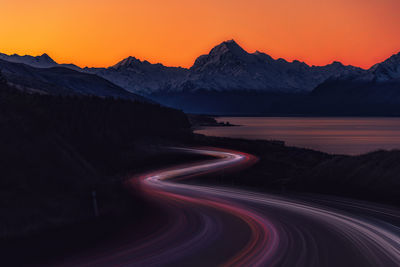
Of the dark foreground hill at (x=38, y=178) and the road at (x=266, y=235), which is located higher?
the dark foreground hill at (x=38, y=178)

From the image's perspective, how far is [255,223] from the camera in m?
18.5

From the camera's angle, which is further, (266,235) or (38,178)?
(38,178)

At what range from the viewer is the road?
13.2 metres

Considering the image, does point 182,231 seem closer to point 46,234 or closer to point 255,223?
point 255,223

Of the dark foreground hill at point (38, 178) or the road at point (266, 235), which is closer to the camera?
the road at point (266, 235)

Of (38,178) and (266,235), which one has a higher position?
(38,178)

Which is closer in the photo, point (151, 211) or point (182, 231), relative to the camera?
point (182, 231)

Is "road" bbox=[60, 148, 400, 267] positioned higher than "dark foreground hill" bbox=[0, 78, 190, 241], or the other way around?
"dark foreground hill" bbox=[0, 78, 190, 241]

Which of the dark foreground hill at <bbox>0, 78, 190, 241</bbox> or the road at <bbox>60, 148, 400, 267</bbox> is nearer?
the road at <bbox>60, 148, 400, 267</bbox>

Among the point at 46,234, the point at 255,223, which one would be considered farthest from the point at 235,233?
the point at 46,234

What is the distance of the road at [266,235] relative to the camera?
13.2 m

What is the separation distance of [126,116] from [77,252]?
9507cm

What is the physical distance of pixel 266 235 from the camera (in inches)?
640

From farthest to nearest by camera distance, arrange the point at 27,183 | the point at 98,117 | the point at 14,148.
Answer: the point at 98,117, the point at 14,148, the point at 27,183
